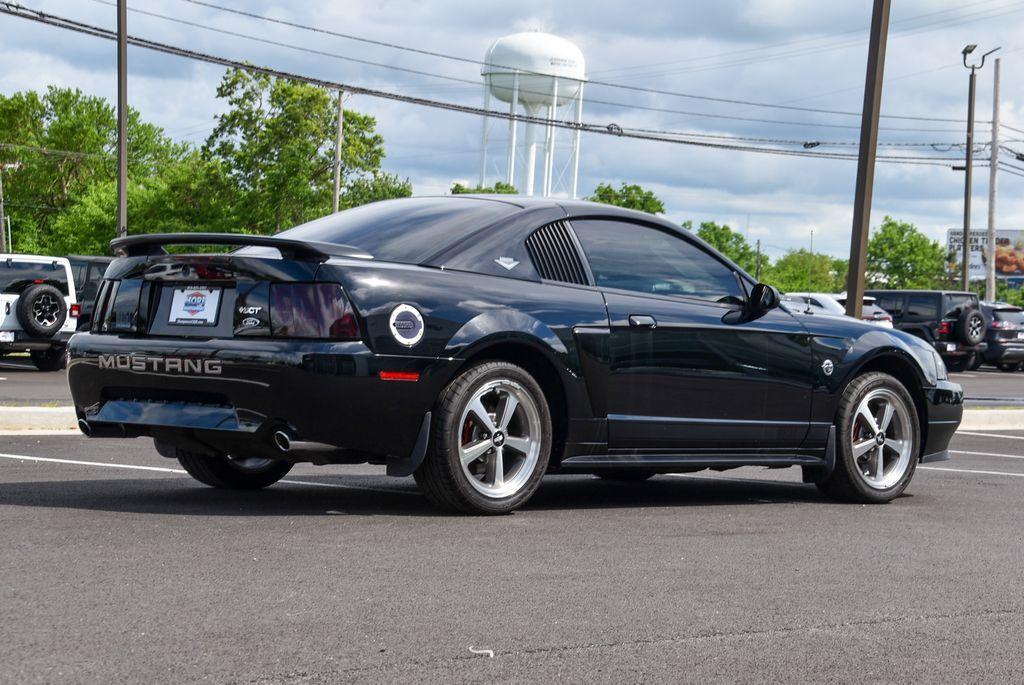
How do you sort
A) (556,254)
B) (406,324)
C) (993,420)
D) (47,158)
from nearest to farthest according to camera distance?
1. (406,324)
2. (556,254)
3. (993,420)
4. (47,158)

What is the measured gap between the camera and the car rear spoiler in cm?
607

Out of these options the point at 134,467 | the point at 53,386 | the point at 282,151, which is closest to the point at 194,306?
the point at 134,467

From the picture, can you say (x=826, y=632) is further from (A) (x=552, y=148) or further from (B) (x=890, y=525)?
(A) (x=552, y=148)

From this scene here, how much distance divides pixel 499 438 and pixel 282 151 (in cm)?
4848

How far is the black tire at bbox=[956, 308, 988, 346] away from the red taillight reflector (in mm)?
29053

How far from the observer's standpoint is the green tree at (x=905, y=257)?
98.6 metres

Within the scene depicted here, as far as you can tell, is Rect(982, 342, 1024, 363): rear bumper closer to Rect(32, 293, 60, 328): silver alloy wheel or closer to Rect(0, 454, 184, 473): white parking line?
Rect(32, 293, 60, 328): silver alloy wheel

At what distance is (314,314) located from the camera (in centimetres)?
601

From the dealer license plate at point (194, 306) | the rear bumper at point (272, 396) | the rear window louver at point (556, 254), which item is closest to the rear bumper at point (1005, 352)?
the rear window louver at point (556, 254)

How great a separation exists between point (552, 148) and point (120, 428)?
65.1 metres

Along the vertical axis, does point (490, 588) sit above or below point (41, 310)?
below

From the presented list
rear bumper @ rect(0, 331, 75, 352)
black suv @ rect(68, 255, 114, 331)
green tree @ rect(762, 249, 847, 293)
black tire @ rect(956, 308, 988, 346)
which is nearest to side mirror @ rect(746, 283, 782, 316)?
rear bumper @ rect(0, 331, 75, 352)

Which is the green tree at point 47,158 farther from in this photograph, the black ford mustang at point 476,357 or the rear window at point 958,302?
the black ford mustang at point 476,357

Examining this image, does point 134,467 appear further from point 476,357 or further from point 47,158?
point 47,158
